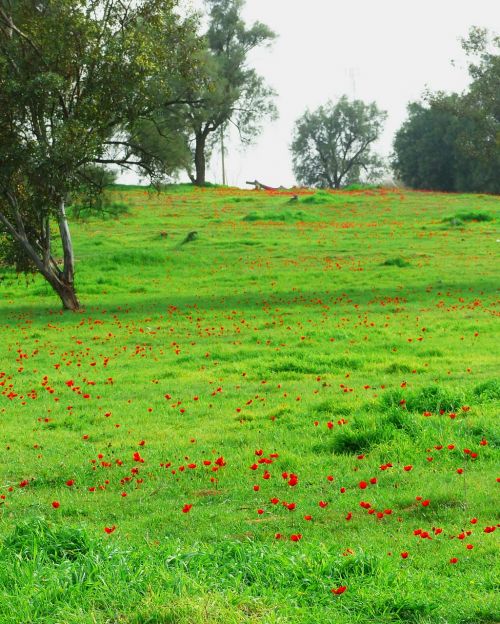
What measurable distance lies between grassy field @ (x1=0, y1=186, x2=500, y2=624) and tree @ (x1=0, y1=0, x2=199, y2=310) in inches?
165

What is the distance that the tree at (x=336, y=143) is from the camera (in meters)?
90.7

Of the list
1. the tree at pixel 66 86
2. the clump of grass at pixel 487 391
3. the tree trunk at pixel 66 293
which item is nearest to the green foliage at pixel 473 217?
the tree at pixel 66 86

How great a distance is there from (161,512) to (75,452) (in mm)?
2888

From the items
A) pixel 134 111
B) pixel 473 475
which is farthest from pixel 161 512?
pixel 134 111

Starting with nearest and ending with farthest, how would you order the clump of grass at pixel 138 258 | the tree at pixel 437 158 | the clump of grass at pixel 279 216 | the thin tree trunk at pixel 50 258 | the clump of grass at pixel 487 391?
1. the clump of grass at pixel 487 391
2. the thin tree trunk at pixel 50 258
3. the clump of grass at pixel 138 258
4. the clump of grass at pixel 279 216
5. the tree at pixel 437 158

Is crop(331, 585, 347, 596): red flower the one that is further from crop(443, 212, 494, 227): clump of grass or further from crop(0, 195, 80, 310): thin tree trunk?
crop(443, 212, 494, 227): clump of grass

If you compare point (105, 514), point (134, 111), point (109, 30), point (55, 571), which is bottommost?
point (105, 514)

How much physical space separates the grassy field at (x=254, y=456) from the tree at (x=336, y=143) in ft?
212

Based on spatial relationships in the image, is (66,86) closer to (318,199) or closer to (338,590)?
(338,590)

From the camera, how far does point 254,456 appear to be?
33.7 feet

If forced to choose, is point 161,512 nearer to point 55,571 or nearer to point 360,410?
point 55,571

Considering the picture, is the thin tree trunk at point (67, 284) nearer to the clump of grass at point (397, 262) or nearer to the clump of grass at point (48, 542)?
the clump of grass at point (397, 262)

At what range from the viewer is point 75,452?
35.9 ft

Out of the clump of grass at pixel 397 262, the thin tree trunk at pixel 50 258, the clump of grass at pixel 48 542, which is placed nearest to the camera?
the clump of grass at pixel 48 542
